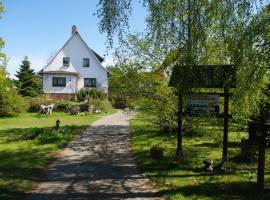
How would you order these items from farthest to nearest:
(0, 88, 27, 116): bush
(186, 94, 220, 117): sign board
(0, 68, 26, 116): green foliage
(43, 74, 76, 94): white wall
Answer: (43, 74, 76, 94): white wall → (0, 88, 27, 116): bush → (0, 68, 26, 116): green foliage → (186, 94, 220, 117): sign board

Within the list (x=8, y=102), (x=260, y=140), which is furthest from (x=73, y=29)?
Result: (x=260, y=140)

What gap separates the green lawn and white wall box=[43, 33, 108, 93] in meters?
39.1

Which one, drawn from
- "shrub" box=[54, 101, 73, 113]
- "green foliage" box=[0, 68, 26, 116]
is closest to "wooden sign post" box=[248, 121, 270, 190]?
"green foliage" box=[0, 68, 26, 116]

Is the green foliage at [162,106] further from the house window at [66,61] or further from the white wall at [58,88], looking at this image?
the house window at [66,61]

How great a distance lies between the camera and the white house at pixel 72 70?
58.5 metres

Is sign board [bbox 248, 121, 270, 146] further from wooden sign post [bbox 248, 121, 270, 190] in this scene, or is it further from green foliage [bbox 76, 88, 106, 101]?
green foliage [bbox 76, 88, 106, 101]

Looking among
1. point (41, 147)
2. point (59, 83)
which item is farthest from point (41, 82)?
point (41, 147)

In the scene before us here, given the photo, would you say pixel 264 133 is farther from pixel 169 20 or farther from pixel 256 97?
pixel 169 20

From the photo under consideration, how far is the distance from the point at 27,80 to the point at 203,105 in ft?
162

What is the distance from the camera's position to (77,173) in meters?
13.2

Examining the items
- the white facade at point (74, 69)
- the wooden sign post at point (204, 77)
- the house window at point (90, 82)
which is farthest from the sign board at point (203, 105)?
the house window at point (90, 82)

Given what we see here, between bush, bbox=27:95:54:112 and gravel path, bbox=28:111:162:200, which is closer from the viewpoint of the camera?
gravel path, bbox=28:111:162:200

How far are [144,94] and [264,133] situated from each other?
10.7m

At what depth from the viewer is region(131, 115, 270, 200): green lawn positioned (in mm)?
10734
